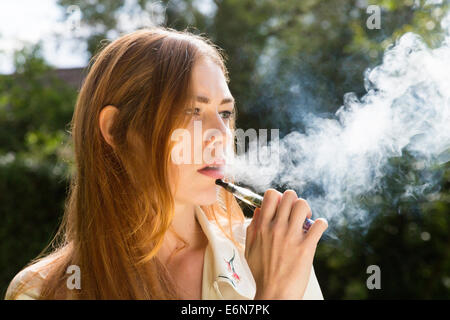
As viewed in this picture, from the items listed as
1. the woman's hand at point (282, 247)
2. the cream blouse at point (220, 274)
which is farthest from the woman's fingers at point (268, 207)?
the cream blouse at point (220, 274)

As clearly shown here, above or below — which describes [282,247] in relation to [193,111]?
below

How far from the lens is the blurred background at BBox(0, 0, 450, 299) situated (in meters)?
3.37

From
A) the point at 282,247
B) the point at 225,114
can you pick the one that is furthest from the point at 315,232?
the point at 225,114

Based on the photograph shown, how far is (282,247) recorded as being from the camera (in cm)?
143

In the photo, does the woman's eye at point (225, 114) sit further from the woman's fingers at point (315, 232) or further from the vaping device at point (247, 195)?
the woman's fingers at point (315, 232)

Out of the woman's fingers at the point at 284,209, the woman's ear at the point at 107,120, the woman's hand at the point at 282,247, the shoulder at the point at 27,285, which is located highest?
the woman's ear at the point at 107,120

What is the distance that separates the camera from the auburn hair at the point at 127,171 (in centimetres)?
154

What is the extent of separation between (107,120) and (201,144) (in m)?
0.37

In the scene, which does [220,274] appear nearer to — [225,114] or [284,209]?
[284,209]

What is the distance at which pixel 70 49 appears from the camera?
6.96 meters

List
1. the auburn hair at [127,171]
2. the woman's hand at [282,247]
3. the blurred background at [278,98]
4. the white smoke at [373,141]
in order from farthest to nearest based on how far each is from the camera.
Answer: the blurred background at [278,98] → the white smoke at [373,141] → the auburn hair at [127,171] → the woman's hand at [282,247]

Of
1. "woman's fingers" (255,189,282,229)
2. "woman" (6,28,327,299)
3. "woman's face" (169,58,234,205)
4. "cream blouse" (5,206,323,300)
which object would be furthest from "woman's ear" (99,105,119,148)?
"woman's fingers" (255,189,282,229)

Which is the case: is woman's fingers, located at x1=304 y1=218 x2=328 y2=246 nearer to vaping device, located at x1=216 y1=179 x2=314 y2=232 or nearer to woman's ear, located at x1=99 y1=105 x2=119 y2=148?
vaping device, located at x1=216 y1=179 x2=314 y2=232
